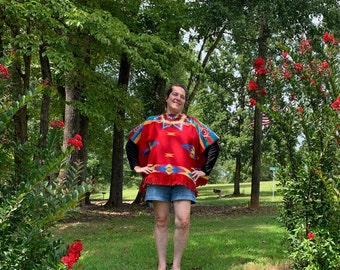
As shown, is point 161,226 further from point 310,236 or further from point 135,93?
point 135,93

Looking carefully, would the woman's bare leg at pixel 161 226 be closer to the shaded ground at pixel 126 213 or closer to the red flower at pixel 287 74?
the shaded ground at pixel 126 213

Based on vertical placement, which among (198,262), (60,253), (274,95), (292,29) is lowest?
(198,262)

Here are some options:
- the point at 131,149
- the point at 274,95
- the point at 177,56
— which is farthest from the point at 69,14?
the point at 274,95

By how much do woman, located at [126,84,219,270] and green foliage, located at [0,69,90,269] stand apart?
1.78 meters

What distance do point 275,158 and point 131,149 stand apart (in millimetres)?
1468

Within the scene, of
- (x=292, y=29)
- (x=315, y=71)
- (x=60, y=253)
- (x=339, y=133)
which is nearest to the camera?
(x=60, y=253)

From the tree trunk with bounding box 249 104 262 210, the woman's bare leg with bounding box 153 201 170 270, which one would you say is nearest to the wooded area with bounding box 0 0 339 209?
the tree trunk with bounding box 249 104 262 210

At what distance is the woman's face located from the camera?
4383 mm

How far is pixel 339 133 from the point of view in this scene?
3625 mm

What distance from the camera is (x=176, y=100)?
4.39m

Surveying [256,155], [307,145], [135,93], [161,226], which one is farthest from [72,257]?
[135,93]

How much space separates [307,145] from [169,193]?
54.8 inches

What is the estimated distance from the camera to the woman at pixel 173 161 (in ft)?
13.6

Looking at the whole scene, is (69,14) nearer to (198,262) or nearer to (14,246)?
(198,262)
